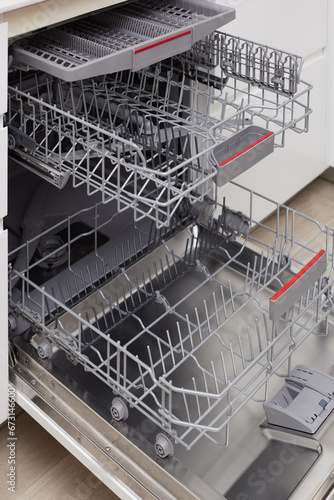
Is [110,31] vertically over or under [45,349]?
over

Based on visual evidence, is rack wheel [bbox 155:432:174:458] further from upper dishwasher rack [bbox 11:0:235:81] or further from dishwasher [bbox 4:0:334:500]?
upper dishwasher rack [bbox 11:0:235:81]

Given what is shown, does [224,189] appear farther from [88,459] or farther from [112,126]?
[88,459]

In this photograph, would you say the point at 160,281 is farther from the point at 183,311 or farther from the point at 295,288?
the point at 295,288

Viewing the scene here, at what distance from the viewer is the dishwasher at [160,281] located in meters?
1.08

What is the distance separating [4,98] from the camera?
995 millimetres

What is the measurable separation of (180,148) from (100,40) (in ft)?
1.21

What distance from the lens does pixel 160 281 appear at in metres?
1.44

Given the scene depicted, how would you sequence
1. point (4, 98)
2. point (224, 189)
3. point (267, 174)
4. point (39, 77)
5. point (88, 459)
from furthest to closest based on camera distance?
1. point (267, 174)
2. point (224, 189)
3. point (39, 77)
4. point (88, 459)
5. point (4, 98)

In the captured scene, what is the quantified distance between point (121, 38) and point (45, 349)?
1.70ft

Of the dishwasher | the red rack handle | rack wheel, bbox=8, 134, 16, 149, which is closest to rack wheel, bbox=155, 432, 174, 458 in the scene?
the dishwasher

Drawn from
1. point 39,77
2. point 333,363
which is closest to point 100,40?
point 39,77

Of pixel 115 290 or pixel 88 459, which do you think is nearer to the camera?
pixel 88 459

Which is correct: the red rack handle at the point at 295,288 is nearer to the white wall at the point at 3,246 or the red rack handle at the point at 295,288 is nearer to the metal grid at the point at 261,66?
the metal grid at the point at 261,66

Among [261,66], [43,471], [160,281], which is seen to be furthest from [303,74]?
[43,471]
